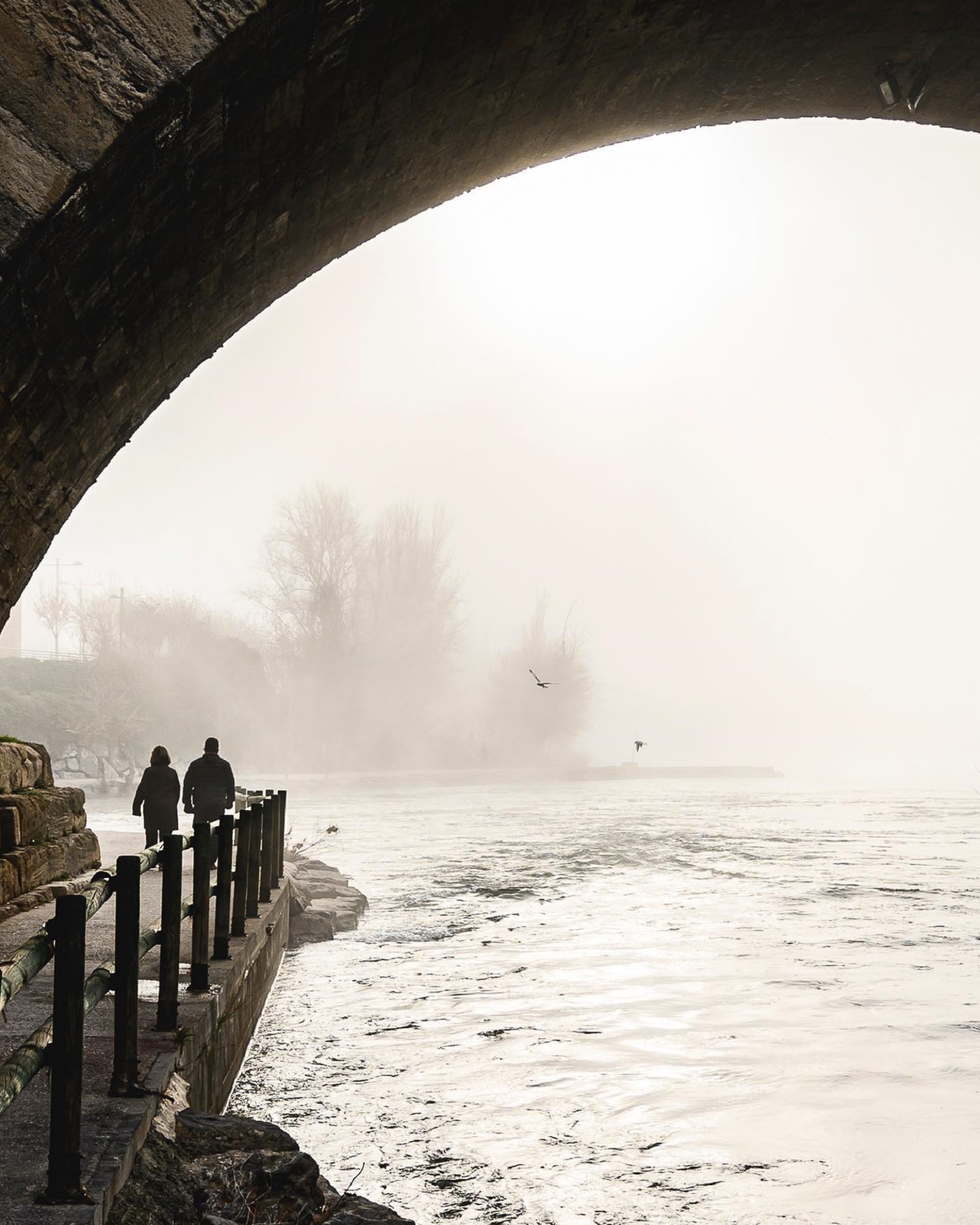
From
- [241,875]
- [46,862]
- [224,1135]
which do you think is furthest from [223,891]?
[224,1135]

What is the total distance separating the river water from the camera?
17.4 ft

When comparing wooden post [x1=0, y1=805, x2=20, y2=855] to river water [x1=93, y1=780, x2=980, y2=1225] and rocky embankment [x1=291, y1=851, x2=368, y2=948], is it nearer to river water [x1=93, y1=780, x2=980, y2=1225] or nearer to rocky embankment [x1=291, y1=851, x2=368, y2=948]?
river water [x1=93, y1=780, x2=980, y2=1225]

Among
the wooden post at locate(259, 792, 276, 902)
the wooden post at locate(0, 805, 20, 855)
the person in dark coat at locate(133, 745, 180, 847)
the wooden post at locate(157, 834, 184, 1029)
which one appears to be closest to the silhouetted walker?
the person in dark coat at locate(133, 745, 180, 847)

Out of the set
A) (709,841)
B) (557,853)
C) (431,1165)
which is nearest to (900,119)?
(431,1165)

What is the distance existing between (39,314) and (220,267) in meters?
1.22

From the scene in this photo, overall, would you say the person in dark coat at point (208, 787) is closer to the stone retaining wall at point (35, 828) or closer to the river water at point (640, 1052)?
the river water at point (640, 1052)

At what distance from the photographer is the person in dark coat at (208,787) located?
10164mm

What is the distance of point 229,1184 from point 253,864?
4.29 metres

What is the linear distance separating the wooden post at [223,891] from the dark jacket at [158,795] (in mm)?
4092

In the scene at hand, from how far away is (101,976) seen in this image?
345 cm

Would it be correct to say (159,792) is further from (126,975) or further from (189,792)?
(126,975)

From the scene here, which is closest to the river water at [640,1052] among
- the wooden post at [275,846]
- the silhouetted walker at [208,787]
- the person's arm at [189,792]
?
the wooden post at [275,846]

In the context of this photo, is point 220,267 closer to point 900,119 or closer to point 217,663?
point 900,119

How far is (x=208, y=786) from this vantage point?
33.4ft
